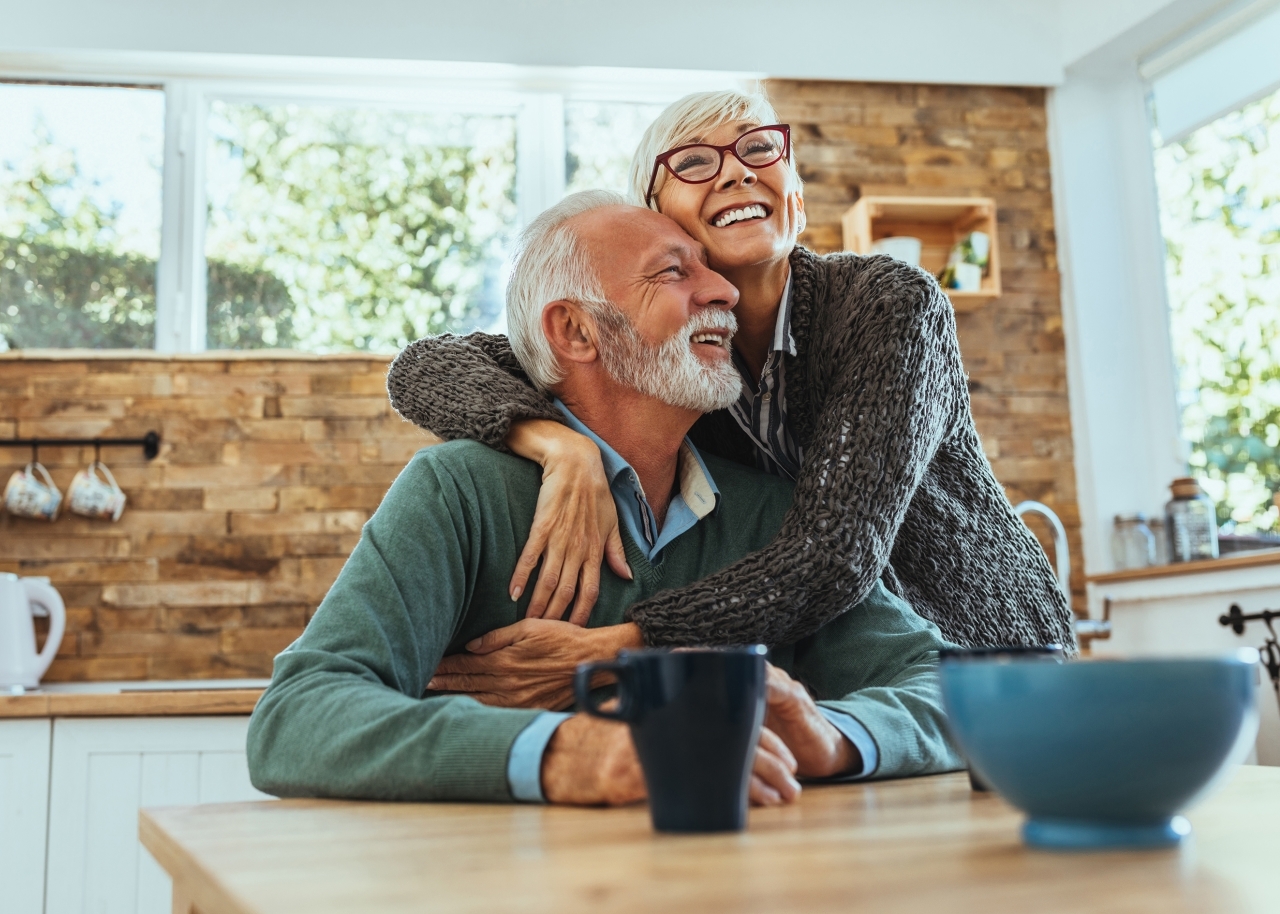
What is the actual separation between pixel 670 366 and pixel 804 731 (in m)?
0.63

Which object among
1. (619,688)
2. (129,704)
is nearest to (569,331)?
(619,688)

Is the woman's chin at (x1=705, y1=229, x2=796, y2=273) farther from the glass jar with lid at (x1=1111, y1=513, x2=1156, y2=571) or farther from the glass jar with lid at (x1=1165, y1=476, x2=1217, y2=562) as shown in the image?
the glass jar with lid at (x1=1111, y1=513, x2=1156, y2=571)

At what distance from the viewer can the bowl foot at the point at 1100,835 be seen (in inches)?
21.8

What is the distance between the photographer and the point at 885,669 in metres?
1.26

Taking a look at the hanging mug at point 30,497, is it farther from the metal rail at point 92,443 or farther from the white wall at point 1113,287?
the white wall at point 1113,287

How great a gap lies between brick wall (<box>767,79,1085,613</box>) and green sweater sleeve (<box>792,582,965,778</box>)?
8.65 ft

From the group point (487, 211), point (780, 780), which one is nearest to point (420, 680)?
point (780, 780)

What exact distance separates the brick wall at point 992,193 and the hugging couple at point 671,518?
7.61 ft

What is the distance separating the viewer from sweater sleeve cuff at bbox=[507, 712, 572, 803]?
0.79 m

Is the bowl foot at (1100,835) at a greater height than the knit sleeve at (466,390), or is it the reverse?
the knit sleeve at (466,390)

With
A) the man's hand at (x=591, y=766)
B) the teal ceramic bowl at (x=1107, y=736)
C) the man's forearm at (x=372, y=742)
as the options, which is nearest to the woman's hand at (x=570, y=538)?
the man's forearm at (x=372, y=742)

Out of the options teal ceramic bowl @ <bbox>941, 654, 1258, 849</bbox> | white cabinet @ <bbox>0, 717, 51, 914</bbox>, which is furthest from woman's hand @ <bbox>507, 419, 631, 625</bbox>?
white cabinet @ <bbox>0, 717, 51, 914</bbox>

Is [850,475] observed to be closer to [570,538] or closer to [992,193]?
[570,538]

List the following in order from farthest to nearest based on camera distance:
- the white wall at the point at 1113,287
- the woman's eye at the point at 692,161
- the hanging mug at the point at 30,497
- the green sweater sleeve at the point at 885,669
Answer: the white wall at the point at 1113,287, the hanging mug at the point at 30,497, the woman's eye at the point at 692,161, the green sweater sleeve at the point at 885,669
